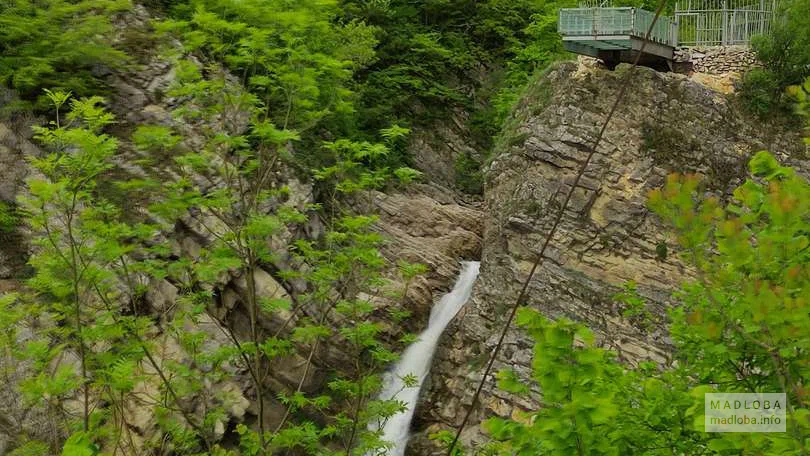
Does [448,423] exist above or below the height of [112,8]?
below

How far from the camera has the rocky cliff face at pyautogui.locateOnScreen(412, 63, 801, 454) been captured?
1532cm

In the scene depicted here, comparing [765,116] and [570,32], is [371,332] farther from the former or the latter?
[765,116]

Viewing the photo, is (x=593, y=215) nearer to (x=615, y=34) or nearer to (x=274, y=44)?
(x=615, y=34)

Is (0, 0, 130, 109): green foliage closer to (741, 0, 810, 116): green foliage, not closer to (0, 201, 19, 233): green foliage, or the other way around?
(0, 201, 19, 233): green foliage

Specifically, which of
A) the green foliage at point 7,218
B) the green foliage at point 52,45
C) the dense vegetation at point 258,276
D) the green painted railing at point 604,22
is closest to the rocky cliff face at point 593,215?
the green painted railing at point 604,22

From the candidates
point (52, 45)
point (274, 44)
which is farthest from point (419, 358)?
point (274, 44)

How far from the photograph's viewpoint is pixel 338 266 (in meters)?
7.66

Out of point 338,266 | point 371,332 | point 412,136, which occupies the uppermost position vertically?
point 338,266

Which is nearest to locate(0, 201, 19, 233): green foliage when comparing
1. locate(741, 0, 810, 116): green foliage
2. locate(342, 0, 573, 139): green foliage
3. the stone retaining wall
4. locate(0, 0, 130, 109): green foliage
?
locate(0, 0, 130, 109): green foliage

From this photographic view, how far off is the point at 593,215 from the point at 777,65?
553 centimetres

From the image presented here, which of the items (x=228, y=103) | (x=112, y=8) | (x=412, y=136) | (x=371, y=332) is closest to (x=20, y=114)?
(x=112, y=8)

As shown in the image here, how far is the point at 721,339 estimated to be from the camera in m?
3.65

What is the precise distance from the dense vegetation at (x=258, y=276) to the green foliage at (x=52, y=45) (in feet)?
0.16

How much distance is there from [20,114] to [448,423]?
1058cm
